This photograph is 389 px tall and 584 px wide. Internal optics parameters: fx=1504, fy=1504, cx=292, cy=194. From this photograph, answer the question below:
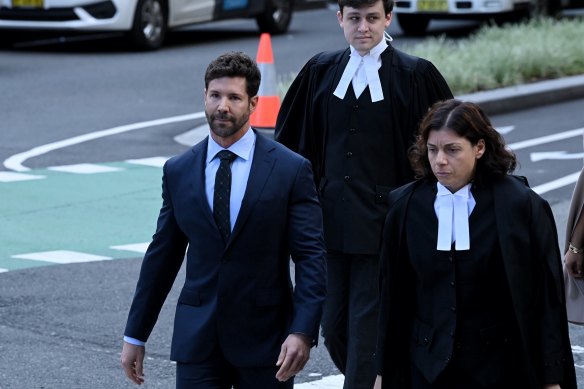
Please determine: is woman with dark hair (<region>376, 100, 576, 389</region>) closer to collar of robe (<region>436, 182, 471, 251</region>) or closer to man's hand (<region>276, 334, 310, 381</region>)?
collar of robe (<region>436, 182, 471, 251</region>)

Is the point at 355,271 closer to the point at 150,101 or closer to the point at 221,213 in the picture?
the point at 221,213

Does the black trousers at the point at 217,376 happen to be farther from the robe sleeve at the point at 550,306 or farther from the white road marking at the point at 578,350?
the white road marking at the point at 578,350

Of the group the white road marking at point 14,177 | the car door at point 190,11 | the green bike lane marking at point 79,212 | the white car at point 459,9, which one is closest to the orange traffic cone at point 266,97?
the green bike lane marking at point 79,212

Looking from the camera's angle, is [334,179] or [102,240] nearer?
[334,179]

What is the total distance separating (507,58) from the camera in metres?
17.7

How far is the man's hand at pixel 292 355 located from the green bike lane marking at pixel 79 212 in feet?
16.3

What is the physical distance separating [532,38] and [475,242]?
1496 cm

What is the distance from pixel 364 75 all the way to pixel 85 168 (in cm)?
709

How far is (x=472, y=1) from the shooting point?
21672 millimetres

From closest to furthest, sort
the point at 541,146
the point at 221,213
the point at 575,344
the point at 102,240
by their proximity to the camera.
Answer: the point at 221,213, the point at 575,344, the point at 102,240, the point at 541,146

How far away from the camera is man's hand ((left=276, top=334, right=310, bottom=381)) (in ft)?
15.8

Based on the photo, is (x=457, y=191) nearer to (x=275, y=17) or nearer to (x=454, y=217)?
(x=454, y=217)

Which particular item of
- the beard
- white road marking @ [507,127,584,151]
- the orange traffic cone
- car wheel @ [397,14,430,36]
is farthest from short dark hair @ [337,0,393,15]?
car wheel @ [397,14,430,36]

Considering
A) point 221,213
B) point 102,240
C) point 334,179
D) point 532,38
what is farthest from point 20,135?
point 221,213
